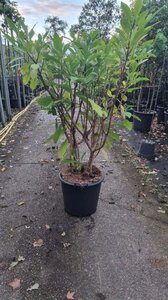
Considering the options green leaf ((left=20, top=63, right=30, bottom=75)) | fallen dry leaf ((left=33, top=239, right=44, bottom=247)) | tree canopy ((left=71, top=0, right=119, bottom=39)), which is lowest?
fallen dry leaf ((left=33, top=239, right=44, bottom=247))

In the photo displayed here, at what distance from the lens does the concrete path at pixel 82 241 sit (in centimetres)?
164

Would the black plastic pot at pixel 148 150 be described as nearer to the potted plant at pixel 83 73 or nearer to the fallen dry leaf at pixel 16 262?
the potted plant at pixel 83 73

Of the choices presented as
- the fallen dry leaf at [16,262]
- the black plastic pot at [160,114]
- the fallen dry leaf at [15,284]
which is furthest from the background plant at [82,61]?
the black plastic pot at [160,114]

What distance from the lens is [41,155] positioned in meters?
3.68

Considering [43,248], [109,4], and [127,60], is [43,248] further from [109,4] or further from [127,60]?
[109,4]

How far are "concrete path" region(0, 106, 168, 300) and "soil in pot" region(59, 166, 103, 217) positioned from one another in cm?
8

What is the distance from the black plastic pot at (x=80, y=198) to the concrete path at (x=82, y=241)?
7cm

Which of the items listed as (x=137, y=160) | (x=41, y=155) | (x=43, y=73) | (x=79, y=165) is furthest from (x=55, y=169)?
(x=43, y=73)

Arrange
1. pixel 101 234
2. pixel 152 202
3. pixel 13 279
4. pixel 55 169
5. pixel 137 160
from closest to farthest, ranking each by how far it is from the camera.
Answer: pixel 13 279 < pixel 101 234 < pixel 152 202 < pixel 55 169 < pixel 137 160

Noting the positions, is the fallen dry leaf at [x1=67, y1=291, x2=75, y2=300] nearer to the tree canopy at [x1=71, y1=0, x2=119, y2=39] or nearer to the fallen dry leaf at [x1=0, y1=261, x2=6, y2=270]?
the fallen dry leaf at [x1=0, y1=261, x2=6, y2=270]

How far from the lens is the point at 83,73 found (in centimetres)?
184

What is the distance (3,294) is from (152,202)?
1.63 meters

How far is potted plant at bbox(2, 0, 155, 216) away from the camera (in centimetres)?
174

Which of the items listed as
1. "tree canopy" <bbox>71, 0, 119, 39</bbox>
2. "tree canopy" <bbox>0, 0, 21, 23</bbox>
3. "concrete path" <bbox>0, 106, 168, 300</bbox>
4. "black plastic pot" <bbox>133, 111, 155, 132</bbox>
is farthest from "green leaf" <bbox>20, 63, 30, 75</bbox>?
"tree canopy" <bbox>71, 0, 119, 39</bbox>
